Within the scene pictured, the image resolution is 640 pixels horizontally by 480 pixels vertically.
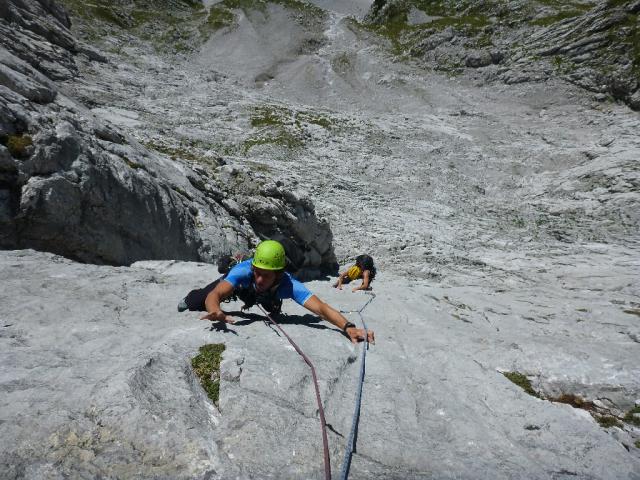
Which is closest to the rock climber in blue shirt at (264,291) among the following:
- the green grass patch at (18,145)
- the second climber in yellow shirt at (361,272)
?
the green grass patch at (18,145)

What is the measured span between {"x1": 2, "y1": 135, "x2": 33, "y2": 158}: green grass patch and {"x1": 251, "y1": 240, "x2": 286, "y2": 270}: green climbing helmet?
277 inches

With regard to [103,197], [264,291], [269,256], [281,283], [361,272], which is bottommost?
[361,272]

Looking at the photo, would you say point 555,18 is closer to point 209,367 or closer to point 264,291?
point 264,291

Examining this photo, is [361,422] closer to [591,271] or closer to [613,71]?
[591,271]

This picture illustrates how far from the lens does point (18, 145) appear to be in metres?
9.12

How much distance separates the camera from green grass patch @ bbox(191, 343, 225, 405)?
4.37 metres

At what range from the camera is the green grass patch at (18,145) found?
A: 29.5 ft

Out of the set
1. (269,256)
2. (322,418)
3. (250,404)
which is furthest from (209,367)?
(269,256)

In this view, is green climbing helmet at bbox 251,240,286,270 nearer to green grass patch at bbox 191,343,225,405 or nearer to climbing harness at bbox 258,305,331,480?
Result: climbing harness at bbox 258,305,331,480

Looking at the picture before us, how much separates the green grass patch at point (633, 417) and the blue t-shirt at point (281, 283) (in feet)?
16.8

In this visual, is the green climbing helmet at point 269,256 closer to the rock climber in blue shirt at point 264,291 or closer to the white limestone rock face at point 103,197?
the rock climber in blue shirt at point 264,291

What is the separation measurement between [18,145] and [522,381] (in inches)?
474

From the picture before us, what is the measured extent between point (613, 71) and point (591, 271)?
4176cm

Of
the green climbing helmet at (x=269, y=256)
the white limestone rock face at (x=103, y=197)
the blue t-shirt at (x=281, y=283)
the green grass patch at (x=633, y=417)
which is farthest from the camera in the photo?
the white limestone rock face at (x=103, y=197)
